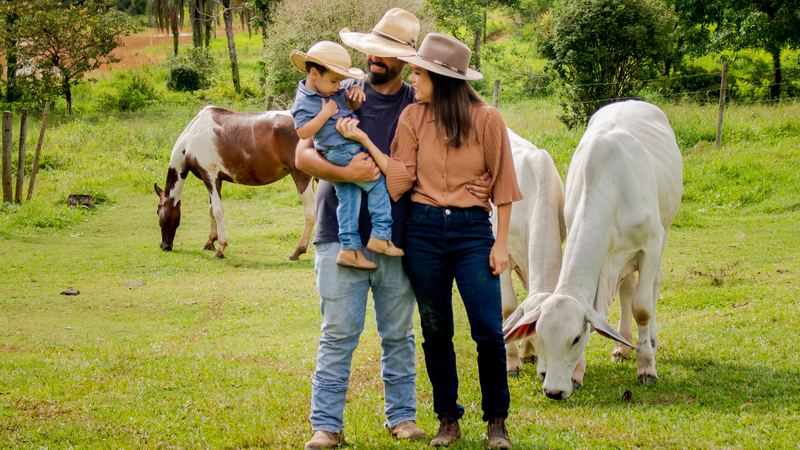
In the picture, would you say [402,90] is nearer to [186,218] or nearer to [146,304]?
[146,304]

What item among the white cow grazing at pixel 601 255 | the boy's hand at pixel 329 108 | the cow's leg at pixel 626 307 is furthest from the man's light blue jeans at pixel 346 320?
the cow's leg at pixel 626 307

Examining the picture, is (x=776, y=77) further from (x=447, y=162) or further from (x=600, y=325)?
(x=447, y=162)

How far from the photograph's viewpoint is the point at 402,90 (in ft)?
12.0

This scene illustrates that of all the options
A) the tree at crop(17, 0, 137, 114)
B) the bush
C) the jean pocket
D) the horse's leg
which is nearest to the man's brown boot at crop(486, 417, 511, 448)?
the jean pocket

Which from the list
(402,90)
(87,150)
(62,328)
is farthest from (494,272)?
(87,150)

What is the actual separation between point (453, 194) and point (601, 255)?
1579 millimetres

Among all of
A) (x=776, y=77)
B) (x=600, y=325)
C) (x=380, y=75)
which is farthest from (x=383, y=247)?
(x=776, y=77)

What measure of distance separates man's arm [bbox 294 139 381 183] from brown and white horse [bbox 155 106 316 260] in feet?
23.2

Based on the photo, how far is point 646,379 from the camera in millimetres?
4727

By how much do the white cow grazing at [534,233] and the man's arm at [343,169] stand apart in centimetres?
174

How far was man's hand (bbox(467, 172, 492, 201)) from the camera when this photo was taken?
334cm

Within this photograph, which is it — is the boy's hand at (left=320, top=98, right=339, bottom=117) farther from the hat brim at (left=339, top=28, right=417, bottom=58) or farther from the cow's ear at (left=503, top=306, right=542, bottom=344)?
the cow's ear at (left=503, top=306, right=542, bottom=344)

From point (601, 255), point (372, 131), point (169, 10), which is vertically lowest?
point (601, 255)

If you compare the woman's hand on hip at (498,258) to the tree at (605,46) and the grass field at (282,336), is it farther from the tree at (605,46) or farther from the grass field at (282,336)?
the tree at (605,46)
